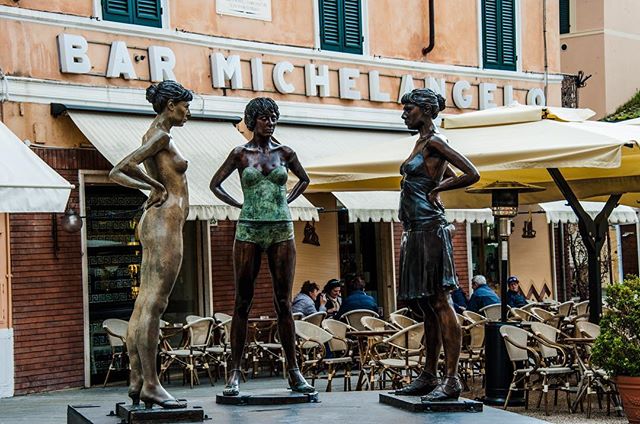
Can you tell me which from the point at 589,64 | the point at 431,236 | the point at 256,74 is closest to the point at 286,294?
the point at 431,236

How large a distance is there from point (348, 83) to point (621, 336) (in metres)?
9.14

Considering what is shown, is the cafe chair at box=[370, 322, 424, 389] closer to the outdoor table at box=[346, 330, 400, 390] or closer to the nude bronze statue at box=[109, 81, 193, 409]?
the outdoor table at box=[346, 330, 400, 390]

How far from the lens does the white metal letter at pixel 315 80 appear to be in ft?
66.9

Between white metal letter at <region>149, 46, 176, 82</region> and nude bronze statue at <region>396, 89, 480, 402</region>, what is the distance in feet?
29.1

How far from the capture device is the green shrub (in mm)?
12742

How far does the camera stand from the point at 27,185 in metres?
14.0

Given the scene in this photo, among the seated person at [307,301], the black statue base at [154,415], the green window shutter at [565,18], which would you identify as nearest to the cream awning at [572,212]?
the seated person at [307,301]

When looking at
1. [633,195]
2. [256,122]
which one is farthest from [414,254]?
[633,195]

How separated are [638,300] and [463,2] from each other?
1124 cm

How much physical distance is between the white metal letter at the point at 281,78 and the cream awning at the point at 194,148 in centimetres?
174

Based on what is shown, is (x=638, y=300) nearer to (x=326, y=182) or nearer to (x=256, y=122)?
(x=326, y=182)

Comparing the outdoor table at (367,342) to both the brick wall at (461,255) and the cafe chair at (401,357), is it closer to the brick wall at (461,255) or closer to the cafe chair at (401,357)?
the cafe chair at (401,357)

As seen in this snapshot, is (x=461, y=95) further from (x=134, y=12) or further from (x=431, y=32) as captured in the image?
(x=134, y=12)

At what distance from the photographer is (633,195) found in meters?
19.5
